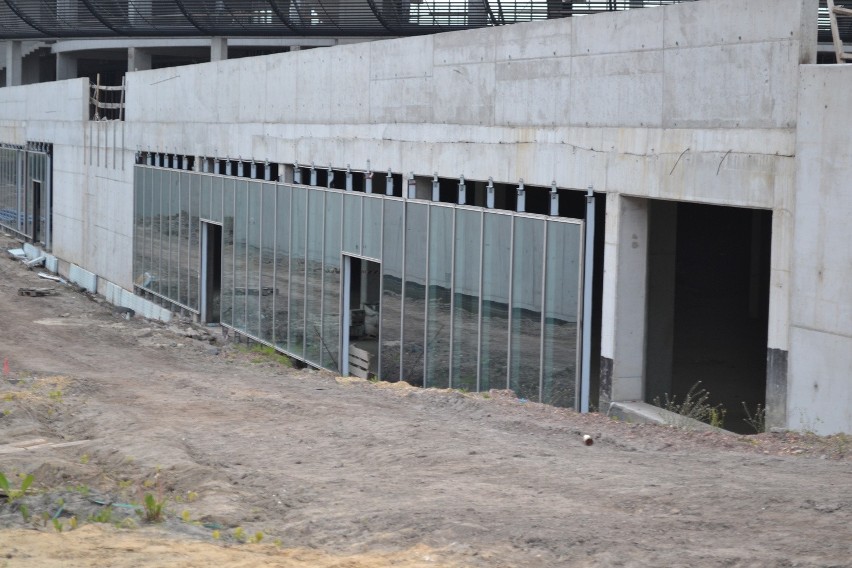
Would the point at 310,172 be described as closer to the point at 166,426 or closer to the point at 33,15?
the point at 166,426

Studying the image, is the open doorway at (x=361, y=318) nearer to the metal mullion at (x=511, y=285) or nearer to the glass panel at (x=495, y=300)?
the glass panel at (x=495, y=300)

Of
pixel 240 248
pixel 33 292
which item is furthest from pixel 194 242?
pixel 33 292

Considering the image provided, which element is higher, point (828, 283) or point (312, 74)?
point (312, 74)

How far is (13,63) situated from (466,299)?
45654 millimetres

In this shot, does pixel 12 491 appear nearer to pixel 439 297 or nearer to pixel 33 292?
pixel 439 297

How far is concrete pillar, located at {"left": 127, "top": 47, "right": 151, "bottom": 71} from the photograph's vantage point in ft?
157

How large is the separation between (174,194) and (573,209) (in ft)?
35.9

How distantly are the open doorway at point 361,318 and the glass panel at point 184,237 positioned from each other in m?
5.23

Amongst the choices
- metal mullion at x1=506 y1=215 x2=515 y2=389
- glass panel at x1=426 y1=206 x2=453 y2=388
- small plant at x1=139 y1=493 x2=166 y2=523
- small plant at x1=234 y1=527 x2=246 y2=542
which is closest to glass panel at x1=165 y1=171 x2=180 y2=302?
glass panel at x1=426 y1=206 x2=453 y2=388

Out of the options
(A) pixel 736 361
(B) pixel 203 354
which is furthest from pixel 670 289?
(B) pixel 203 354

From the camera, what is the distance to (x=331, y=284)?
70.8 feet

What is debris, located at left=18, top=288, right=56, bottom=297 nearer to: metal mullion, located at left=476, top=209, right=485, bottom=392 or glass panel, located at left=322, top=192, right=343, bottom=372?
glass panel, located at left=322, top=192, right=343, bottom=372

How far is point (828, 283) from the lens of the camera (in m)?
11.6

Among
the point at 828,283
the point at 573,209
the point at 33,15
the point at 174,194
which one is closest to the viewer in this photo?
the point at 828,283
